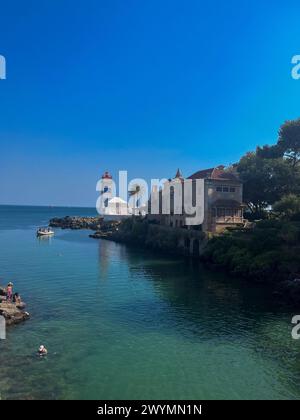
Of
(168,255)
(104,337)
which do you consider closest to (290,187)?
(168,255)

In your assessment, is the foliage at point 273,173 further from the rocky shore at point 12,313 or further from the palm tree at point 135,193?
the rocky shore at point 12,313

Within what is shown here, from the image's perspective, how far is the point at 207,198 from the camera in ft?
225

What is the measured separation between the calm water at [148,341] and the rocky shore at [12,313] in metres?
1.00

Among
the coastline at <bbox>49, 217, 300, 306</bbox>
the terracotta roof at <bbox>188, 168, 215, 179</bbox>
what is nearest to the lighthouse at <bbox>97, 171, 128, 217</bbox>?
the coastline at <bbox>49, 217, 300, 306</bbox>

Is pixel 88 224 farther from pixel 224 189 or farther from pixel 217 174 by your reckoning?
pixel 224 189

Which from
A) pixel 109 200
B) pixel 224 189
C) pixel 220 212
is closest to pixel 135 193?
pixel 109 200

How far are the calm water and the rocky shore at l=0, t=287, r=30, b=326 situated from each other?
1000mm

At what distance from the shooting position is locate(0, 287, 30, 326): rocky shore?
31.1 metres

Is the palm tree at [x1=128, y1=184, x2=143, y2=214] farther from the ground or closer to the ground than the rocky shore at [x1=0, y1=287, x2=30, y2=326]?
farther from the ground

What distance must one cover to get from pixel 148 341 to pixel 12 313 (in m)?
11.8

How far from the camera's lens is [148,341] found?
28.0m

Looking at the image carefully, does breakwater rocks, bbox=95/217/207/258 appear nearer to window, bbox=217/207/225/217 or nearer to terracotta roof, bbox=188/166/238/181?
window, bbox=217/207/225/217
